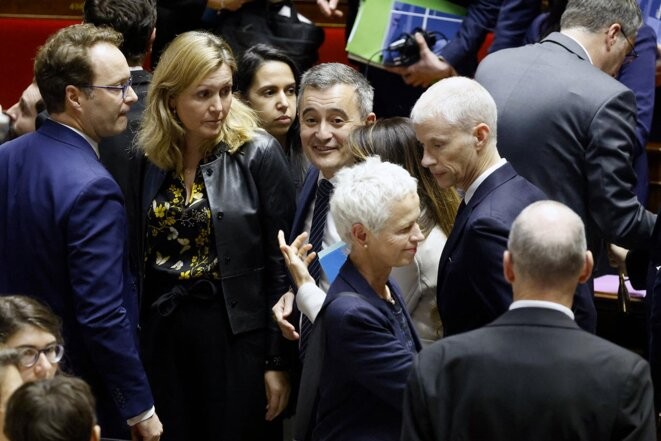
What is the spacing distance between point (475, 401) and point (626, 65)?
98.1 inches

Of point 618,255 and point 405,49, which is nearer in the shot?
point 618,255

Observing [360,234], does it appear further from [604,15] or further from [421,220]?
[604,15]

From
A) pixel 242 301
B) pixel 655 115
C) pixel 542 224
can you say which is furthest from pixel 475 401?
pixel 655 115

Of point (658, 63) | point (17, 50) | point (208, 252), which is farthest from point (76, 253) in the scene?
point (17, 50)

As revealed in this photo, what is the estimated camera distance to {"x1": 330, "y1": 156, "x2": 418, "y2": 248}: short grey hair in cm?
314

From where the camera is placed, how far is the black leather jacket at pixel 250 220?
3.89 m

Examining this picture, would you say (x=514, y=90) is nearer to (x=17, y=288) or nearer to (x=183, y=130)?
(x=183, y=130)

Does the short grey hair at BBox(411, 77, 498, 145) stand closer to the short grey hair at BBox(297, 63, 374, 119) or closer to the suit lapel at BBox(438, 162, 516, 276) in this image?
the suit lapel at BBox(438, 162, 516, 276)

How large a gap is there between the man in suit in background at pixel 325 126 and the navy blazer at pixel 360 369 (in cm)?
77

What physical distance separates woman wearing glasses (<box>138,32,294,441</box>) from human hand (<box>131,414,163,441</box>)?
1.16ft

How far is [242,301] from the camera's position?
3.94m

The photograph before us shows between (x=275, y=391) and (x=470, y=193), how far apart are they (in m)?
1.06

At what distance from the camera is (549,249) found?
8.36 feet

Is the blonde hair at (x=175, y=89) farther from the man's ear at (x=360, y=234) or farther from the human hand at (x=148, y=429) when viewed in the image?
the man's ear at (x=360, y=234)
